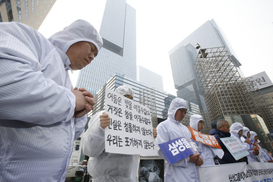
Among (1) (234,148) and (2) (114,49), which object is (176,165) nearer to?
(1) (234,148)

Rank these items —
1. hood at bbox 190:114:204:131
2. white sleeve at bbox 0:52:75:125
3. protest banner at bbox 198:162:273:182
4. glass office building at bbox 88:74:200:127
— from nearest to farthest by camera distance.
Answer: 1. white sleeve at bbox 0:52:75:125
2. protest banner at bbox 198:162:273:182
3. hood at bbox 190:114:204:131
4. glass office building at bbox 88:74:200:127

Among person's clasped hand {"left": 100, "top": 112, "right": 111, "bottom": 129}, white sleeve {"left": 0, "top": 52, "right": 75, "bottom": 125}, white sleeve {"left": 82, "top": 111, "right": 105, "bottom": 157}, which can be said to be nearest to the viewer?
white sleeve {"left": 0, "top": 52, "right": 75, "bottom": 125}

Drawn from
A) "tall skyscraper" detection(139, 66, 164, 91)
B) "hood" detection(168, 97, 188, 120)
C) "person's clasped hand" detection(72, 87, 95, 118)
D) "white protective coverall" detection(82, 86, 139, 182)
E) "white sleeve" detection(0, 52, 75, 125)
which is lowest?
"white protective coverall" detection(82, 86, 139, 182)

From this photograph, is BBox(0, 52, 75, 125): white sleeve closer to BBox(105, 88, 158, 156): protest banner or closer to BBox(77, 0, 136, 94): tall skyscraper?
BBox(105, 88, 158, 156): protest banner

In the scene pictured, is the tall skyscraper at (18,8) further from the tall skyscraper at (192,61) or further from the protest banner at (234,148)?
the tall skyscraper at (192,61)

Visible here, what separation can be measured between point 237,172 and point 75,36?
3054mm

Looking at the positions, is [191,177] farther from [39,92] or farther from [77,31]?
[77,31]

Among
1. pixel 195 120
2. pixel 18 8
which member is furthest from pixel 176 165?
pixel 18 8

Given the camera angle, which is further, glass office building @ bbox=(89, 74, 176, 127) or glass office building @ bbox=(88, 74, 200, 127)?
glass office building @ bbox=(88, 74, 200, 127)

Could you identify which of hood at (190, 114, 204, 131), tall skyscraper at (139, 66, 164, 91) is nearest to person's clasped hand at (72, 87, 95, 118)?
hood at (190, 114, 204, 131)

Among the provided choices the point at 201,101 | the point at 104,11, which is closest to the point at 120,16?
the point at 104,11

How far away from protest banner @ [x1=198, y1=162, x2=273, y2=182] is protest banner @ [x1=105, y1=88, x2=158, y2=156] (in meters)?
0.83

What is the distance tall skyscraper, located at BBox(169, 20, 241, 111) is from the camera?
4821 centimetres

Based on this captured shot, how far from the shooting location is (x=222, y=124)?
3.00 metres
